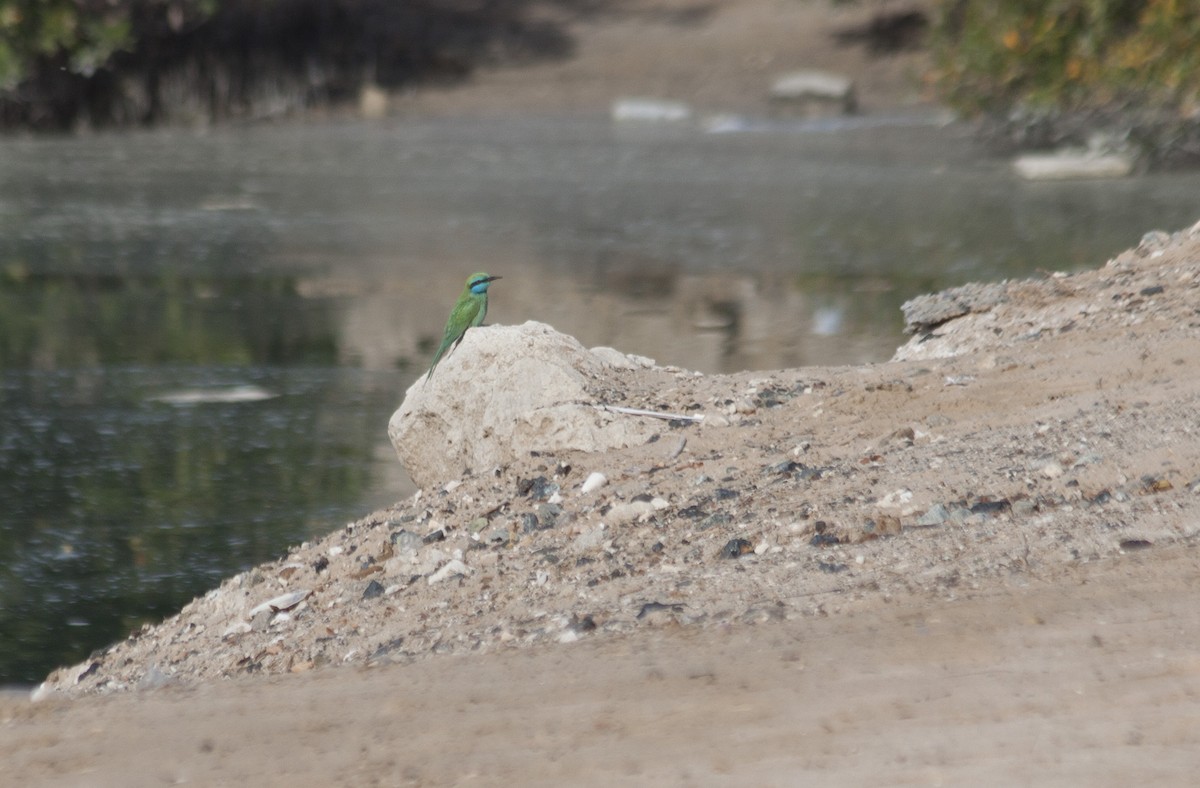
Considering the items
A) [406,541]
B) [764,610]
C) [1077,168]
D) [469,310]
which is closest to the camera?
[764,610]

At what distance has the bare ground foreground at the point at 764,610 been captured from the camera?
2924 mm

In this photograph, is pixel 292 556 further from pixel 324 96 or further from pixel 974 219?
pixel 324 96

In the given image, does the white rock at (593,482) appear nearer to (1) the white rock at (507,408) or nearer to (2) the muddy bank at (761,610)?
Result: (2) the muddy bank at (761,610)

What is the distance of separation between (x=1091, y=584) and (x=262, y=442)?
13.8ft

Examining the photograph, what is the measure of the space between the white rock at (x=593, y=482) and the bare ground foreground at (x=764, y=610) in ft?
0.12

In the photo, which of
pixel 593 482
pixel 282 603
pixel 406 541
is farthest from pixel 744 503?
pixel 282 603

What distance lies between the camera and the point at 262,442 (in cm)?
689

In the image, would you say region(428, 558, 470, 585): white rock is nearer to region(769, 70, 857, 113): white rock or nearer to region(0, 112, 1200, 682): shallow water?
region(0, 112, 1200, 682): shallow water

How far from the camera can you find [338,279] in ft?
34.4

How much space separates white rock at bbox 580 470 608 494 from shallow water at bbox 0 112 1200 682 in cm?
130

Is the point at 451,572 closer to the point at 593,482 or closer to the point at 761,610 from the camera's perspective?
the point at 593,482

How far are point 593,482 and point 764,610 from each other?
4.13 ft

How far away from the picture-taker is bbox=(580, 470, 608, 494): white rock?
4.73 m

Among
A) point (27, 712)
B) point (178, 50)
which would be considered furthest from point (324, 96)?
point (27, 712)
